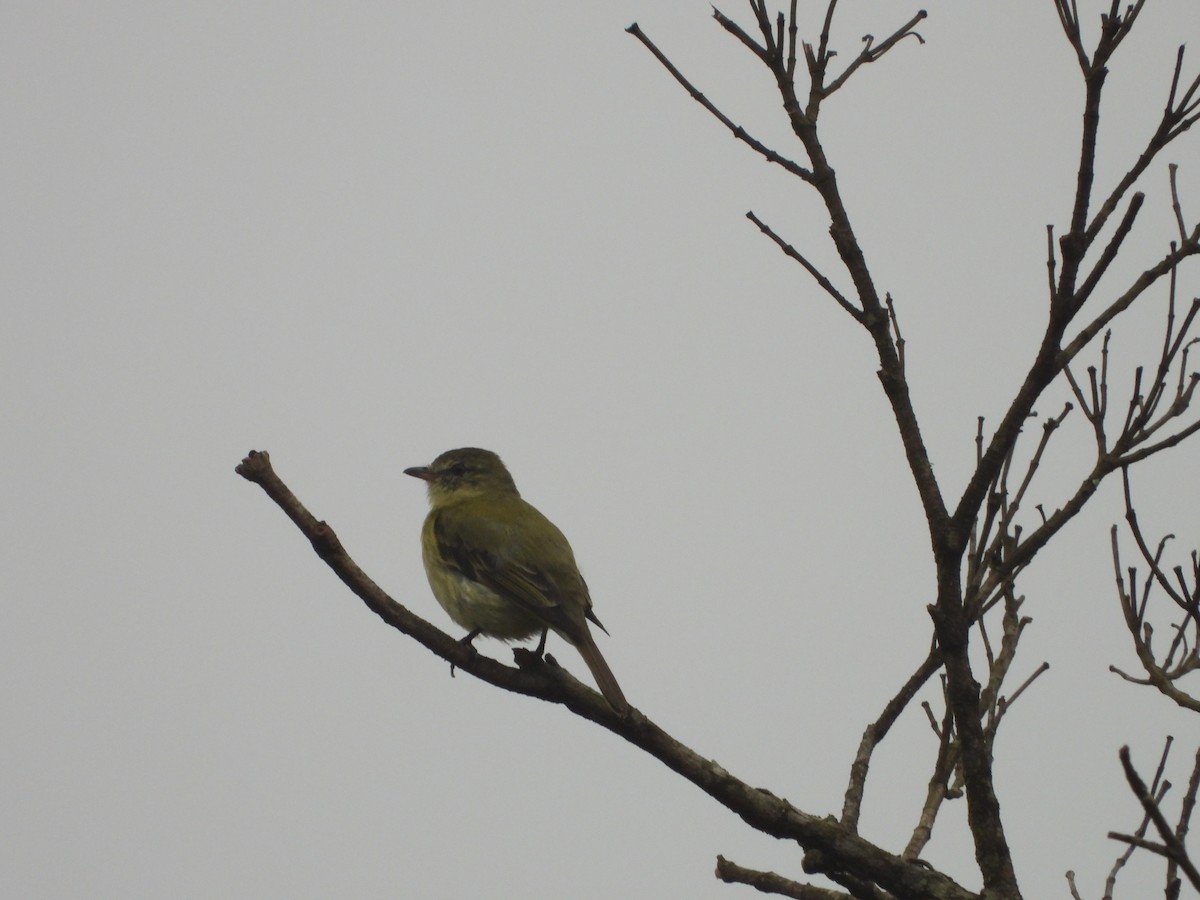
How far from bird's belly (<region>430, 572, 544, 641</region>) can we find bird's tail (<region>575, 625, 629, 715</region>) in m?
0.64

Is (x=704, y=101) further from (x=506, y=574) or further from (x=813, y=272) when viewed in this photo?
(x=506, y=574)

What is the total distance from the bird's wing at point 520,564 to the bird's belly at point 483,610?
0.06m

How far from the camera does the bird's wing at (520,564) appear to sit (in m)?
6.59

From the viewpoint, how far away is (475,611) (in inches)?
278

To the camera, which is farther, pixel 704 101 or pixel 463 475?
pixel 463 475

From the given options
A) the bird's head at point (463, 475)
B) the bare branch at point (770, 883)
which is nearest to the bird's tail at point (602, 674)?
the bare branch at point (770, 883)

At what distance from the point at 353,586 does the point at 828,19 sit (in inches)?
91.7

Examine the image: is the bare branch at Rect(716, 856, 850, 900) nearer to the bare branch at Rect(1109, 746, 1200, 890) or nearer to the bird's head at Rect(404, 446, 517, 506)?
the bare branch at Rect(1109, 746, 1200, 890)

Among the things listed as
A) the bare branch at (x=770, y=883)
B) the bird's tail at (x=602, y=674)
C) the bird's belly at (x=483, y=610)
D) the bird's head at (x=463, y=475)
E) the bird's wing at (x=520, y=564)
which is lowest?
the bare branch at (x=770, y=883)

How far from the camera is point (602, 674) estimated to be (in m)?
5.12

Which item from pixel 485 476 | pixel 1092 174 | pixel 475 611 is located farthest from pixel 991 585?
pixel 485 476

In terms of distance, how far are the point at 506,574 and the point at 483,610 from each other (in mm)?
259

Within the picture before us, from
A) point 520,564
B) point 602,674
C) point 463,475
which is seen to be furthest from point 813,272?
point 463,475

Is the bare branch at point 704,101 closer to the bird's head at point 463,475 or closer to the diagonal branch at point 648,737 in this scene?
the diagonal branch at point 648,737
